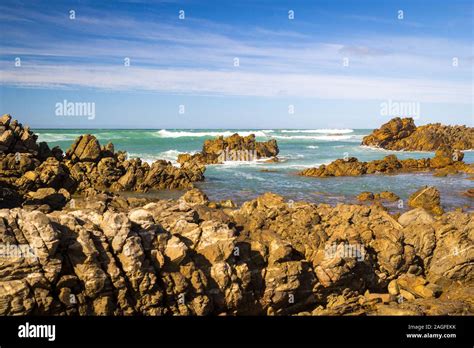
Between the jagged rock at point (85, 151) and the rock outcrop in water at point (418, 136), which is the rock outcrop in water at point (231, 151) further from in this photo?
the rock outcrop in water at point (418, 136)

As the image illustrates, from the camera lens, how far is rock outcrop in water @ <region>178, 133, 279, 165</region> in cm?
6086

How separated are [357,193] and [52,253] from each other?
2978 cm

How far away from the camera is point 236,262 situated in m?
13.2

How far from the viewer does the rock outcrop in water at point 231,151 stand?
60.9m

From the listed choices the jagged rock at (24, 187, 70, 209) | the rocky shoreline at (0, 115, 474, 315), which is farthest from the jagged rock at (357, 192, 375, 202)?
the jagged rock at (24, 187, 70, 209)

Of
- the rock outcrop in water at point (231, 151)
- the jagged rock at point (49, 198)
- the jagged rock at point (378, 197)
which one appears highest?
the rock outcrop in water at point (231, 151)

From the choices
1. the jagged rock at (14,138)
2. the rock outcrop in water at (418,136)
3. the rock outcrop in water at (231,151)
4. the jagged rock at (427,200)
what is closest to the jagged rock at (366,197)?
the jagged rock at (427,200)

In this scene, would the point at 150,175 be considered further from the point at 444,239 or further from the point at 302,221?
the point at 444,239

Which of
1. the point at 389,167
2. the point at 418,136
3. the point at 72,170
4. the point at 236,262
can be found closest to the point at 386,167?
the point at 389,167

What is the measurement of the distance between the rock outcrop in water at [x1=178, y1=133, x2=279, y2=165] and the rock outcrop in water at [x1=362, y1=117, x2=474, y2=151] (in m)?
→ 35.3

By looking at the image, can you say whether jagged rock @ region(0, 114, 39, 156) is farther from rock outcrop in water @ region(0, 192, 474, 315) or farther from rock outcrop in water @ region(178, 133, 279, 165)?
rock outcrop in water @ region(178, 133, 279, 165)

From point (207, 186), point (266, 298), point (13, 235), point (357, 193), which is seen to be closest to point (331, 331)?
point (266, 298)

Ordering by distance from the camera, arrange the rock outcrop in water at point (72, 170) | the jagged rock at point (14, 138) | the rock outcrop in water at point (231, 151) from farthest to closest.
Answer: the rock outcrop in water at point (231, 151), the jagged rock at point (14, 138), the rock outcrop in water at point (72, 170)

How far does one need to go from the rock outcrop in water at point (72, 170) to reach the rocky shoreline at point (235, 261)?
1378cm
